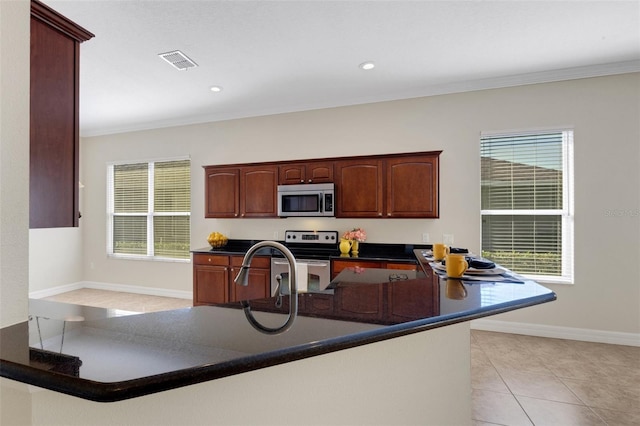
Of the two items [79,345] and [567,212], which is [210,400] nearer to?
[79,345]

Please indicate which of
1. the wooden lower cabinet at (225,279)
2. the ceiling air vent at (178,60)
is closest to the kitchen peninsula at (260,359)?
the ceiling air vent at (178,60)

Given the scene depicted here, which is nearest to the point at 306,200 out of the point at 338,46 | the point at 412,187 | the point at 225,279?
the point at 412,187

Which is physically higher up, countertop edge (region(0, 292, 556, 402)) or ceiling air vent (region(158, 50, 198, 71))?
ceiling air vent (region(158, 50, 198, 71))

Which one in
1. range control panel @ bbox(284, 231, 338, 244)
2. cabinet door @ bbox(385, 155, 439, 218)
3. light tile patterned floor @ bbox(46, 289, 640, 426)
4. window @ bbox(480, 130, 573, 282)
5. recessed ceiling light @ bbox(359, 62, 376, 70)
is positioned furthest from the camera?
range control panel @ bbox(284, 231, 338, 244)

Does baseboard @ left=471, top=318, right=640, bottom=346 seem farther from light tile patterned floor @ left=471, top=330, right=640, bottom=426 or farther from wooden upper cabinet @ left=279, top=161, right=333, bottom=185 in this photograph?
wooden upper cabinet @ left=279, top=161, right=333, bottom=185

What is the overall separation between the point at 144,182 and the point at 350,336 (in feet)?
19.6

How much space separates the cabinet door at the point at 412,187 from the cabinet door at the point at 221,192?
2153mm

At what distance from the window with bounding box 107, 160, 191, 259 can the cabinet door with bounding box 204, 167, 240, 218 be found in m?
0.72

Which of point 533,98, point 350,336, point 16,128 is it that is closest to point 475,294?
point 350,336

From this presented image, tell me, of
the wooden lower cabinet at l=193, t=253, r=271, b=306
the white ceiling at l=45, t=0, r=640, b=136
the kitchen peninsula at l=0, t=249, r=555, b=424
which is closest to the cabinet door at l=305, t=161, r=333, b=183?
the white ceiling at l=45, t=0, r=640, b=136

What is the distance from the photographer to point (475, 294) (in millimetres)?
1311

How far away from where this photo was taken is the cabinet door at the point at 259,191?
4613mm

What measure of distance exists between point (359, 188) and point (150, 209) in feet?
12.3

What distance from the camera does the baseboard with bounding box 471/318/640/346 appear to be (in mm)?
3510
